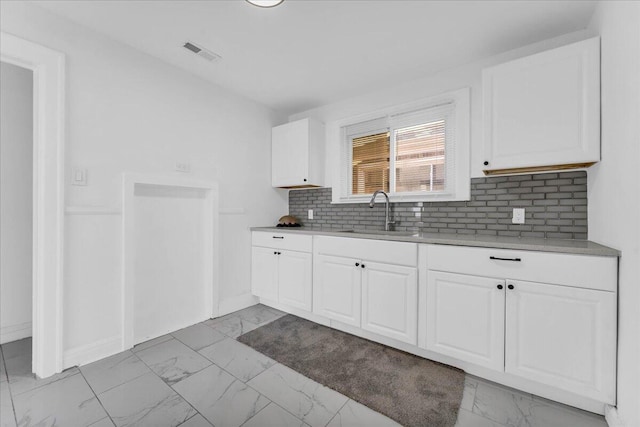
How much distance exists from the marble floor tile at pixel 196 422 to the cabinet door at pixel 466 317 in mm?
1533

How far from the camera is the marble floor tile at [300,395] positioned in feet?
5.05

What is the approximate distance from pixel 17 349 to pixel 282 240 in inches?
92.5

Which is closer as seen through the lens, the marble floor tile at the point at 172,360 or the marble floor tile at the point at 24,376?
the marble floor tile at the point at 24,376

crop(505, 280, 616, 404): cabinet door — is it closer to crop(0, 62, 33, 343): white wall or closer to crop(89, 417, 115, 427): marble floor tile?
crop(89, 417, 115, 427): marble floor tile

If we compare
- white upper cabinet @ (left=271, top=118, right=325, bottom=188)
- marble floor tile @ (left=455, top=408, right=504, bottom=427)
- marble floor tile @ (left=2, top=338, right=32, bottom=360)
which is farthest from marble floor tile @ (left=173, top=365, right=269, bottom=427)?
white upper cabinet @ (left=271, top=118, right=325, bottom=188)

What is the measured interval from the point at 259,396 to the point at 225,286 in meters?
1.54

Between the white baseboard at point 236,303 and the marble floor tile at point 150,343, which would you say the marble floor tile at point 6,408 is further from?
the white baseboard at point 236,303

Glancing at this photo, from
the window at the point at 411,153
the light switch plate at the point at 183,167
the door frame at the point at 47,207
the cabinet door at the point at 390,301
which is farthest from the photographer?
the light switch plate at the point at 183,167

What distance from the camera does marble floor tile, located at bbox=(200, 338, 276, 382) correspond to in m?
1.94

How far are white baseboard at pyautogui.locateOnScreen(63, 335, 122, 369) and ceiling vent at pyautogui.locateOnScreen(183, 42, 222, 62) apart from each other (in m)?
2.47

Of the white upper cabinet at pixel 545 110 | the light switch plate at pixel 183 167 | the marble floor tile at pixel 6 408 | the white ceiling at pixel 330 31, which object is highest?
the white ceiling at pixel 330 31

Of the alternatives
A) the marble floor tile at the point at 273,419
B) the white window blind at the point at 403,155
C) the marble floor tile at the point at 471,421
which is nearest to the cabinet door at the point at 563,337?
the marble floor tile at the point at 471,421

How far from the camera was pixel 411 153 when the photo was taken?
9.33 ft

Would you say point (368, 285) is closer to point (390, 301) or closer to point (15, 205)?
point (390, 301)
